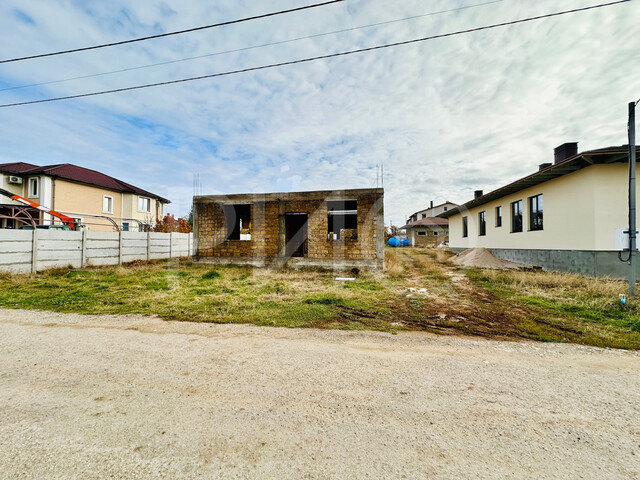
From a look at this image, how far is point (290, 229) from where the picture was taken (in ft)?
48.6

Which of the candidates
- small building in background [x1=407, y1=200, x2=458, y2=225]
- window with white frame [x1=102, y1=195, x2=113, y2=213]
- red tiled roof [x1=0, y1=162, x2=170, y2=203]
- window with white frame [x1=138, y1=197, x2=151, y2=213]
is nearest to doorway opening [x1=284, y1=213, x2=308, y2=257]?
red tiled roof [x1=0, y1=162, x2=170, y2=203]

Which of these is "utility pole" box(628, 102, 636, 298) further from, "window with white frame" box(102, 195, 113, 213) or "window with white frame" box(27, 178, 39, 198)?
"window with white frame" box(102, 195, 113, 213)

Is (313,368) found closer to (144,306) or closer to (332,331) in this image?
(332,331)

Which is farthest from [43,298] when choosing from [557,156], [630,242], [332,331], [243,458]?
[557,156]

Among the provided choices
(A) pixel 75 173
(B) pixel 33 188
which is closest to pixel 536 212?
(B) pixel 33 188

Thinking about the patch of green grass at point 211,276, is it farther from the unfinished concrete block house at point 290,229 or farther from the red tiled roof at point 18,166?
the red tiled roof at point 18,166

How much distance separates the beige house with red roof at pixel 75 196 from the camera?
60.3 feet

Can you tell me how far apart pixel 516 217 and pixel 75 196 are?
32.0 m

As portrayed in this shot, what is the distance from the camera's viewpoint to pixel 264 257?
43.0ft

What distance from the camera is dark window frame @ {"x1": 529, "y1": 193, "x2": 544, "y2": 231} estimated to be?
12430 millimetres

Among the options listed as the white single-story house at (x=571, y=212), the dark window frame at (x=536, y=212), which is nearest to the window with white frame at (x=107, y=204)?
the white single-story house at (x=571, y=212)

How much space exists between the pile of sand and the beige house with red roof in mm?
20622

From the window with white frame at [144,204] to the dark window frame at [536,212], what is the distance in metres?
32.5

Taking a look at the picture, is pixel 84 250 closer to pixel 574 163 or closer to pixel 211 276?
pixel 211 276
